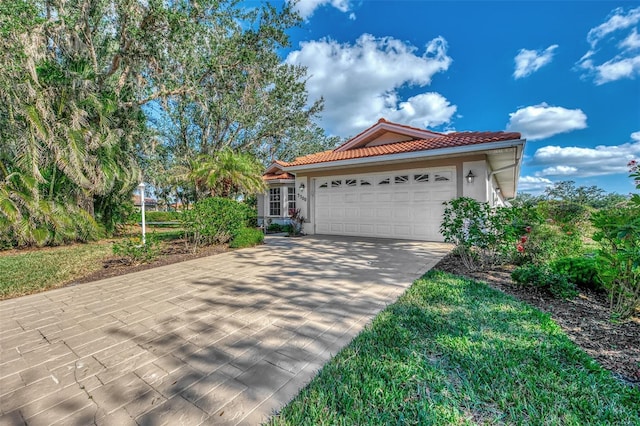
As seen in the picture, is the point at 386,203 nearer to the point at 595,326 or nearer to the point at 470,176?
the point at 470,176

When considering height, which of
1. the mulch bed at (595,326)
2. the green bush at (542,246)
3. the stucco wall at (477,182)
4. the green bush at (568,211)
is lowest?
the mulch bed at (595,326)

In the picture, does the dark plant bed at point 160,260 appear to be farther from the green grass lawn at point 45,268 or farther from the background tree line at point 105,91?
the background tree line at point 105,91

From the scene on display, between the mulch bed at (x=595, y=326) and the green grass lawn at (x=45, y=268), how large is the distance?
7567mm

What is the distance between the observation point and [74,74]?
862 centimetres

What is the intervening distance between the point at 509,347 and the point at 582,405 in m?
0.70

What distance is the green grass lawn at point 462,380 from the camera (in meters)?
1.65

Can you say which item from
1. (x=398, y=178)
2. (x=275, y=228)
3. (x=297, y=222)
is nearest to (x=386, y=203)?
(x=398, y=178)

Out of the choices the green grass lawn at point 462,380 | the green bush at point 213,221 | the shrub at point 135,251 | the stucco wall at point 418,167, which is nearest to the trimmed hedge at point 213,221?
the green bush at point 213,221

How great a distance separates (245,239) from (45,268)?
4.43m

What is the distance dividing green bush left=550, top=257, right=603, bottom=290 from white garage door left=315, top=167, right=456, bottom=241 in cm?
448

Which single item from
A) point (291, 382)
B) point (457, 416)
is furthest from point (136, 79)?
point (457, 416)

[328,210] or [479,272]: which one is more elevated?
[328,210]

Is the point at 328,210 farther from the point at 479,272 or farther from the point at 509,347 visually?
the point at 509,347

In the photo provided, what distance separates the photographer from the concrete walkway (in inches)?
70.4
